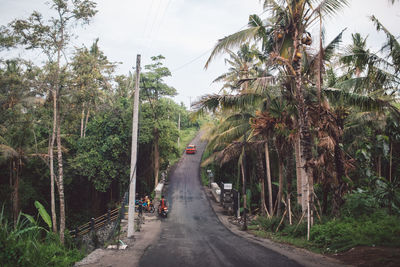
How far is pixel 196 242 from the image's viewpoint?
11117mm

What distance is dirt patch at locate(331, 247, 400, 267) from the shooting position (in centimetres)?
597

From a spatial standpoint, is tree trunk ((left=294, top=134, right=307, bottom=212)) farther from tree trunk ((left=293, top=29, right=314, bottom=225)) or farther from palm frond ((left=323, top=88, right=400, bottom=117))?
palm frond ((left=323, top=88, right=400, bottom=117))

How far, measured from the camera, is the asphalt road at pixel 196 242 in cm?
761

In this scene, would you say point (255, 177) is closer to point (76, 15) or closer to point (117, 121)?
point (117, 121)

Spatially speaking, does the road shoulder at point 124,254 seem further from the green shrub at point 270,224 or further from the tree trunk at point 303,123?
the tree trunk at point 303,123

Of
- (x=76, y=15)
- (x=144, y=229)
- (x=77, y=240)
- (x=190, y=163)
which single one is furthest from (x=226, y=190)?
(x=190, y=163)

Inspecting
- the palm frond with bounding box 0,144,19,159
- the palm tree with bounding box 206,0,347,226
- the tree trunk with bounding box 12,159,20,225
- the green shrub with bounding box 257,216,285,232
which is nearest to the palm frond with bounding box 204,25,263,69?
the palm tree with bounding box 206,0,347,226

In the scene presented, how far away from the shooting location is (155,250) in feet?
30.5

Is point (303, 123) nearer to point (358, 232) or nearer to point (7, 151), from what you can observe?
point (358, 232)

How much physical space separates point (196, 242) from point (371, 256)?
631 cm

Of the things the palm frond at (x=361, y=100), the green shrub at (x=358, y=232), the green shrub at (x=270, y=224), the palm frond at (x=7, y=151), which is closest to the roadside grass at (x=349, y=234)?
the green shrub at (x=358, y=232)

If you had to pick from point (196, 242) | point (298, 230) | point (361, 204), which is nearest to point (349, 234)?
point (361, 204)

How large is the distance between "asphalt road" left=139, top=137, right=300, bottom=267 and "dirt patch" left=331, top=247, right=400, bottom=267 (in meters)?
1.42

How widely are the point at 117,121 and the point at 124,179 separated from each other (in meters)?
4.76
